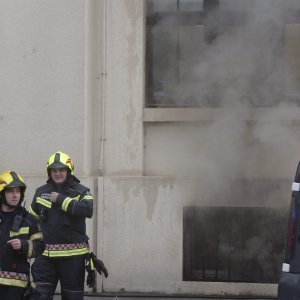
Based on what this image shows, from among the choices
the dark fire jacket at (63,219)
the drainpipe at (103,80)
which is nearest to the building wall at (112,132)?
the drainpipe at (103,80)

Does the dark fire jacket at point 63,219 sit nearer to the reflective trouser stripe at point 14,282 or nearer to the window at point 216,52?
the reflective trouser stripe at point 14,282

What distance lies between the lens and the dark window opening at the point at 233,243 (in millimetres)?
6027

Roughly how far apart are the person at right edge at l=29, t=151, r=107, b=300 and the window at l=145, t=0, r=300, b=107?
1911 millimetres

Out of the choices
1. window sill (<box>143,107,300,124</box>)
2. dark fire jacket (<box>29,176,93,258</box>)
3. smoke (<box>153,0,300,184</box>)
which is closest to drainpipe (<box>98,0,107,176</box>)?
window sill (<box>143,107,300,124</box>)

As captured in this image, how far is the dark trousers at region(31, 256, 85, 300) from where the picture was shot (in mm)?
→ 4668

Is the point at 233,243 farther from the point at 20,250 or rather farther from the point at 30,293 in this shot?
the point at 20,250

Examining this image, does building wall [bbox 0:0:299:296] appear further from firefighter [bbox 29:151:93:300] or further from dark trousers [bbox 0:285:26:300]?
dark trousers [bbox 0:285:26:300]

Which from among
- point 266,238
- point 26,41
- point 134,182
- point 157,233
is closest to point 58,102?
point 26,41

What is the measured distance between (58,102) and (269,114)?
2.12 metres

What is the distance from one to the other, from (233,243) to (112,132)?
1.67 meters

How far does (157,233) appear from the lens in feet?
20.0

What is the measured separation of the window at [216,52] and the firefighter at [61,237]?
1.91 m

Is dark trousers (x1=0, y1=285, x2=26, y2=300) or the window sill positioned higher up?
the window sill

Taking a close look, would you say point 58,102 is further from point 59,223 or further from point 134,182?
point 59,223
